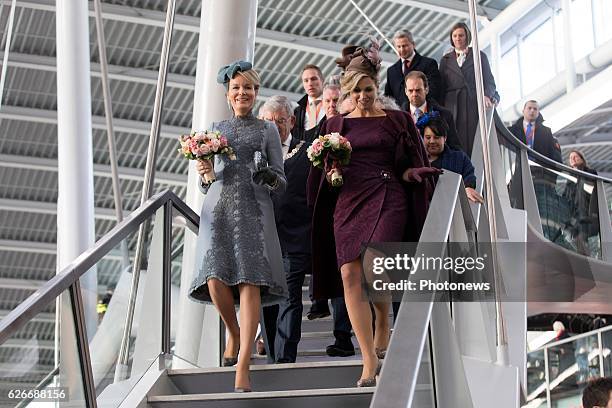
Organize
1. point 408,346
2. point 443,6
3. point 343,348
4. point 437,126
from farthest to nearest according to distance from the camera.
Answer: point 443,6, point 437,126, point 343,348, point 408,346

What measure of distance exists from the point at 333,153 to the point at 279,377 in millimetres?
958

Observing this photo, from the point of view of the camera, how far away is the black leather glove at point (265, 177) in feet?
16.9

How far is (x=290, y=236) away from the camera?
589cm

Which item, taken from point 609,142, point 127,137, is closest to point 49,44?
point 127,137

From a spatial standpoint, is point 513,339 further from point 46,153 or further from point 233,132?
point 46,153

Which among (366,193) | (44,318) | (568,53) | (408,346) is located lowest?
(408,346)

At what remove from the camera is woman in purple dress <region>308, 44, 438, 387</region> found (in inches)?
189

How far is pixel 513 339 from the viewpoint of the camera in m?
6.32

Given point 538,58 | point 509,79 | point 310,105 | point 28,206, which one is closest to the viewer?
point 310,105

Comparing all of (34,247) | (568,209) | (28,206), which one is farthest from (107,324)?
(34,247)

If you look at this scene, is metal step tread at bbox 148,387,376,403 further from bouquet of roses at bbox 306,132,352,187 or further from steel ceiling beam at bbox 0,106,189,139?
steel ceiling beam at bbox 0,106,189,139

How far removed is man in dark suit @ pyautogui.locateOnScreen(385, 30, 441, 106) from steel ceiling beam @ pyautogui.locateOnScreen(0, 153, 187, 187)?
1582 cm

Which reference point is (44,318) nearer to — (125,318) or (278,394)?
(278,394)

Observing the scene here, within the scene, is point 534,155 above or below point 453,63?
below
